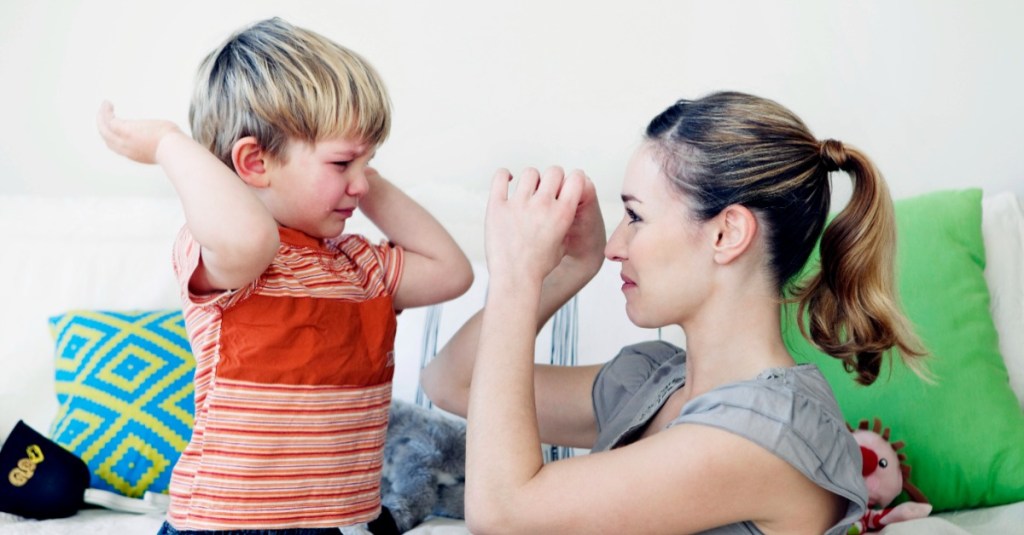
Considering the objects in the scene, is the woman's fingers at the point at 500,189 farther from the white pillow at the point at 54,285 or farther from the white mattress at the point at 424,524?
the white pillow at the point at 54,285

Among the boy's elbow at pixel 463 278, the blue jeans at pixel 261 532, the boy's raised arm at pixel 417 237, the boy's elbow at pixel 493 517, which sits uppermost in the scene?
the boy's raised arm at pixel 417 237


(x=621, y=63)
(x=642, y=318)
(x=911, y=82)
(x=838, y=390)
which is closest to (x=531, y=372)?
(x=642, y=318)

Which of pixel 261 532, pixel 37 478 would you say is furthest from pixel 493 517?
pixel 37 478

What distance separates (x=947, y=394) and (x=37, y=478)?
157cm

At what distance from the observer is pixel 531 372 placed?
3.90ft

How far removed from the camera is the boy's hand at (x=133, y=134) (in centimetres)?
120

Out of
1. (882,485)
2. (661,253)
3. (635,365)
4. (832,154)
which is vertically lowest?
(882,485)

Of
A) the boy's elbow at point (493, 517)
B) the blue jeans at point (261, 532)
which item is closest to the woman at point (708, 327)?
the boy's elbow at point (493, 517)

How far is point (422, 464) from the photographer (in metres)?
1.77

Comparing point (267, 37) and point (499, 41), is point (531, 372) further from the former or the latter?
point (499, 41)

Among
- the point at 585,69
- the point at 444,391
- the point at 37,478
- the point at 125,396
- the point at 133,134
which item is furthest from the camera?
the point at 585,69

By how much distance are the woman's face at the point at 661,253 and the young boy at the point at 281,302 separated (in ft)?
1.13

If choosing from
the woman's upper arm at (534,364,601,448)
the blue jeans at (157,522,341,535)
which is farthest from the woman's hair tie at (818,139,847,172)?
the blue jeans at (157,522,341,535)

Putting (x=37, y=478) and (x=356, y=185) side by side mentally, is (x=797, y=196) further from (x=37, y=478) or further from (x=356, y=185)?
(x=37, y=478)
